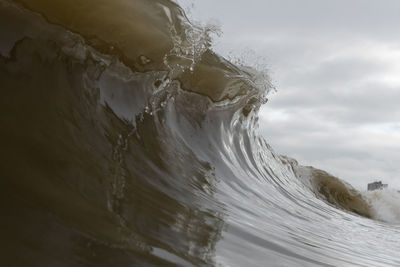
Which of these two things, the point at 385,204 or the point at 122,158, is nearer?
the point at 122,158

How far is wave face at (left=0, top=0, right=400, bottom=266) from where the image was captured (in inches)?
56.4

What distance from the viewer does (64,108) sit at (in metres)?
2.31

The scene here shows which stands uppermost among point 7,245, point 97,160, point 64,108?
point 64,108

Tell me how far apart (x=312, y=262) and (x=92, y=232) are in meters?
1.14

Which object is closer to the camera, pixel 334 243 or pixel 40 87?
pixel 40 87

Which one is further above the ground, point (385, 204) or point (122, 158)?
point (385, 204)

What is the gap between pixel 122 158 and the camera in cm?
242

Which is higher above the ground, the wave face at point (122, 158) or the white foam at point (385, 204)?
the white foam at point (385, 204)

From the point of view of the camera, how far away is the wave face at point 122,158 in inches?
56.4

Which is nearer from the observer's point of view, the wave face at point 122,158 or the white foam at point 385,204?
the wave face at point 122,158

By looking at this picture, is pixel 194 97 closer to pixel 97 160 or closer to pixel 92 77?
pixel 92 77

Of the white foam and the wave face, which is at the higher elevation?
the white foam

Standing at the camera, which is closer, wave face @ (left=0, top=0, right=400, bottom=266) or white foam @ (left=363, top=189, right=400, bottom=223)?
wave face @ (left=0, top=0, right=400, bottom=266)

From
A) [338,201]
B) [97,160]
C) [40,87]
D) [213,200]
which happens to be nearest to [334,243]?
[213,200]
